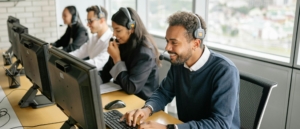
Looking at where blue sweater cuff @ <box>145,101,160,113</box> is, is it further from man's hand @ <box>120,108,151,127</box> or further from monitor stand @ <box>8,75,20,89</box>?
monitor stand @ <box>8,75,20,89</box>

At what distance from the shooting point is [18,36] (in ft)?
6.50

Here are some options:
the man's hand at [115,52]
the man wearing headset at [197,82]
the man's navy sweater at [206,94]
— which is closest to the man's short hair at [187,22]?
the man wearing headset at [197,82]

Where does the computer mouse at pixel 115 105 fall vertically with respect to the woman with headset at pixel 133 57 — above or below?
below

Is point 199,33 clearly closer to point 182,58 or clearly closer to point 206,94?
point 182,58

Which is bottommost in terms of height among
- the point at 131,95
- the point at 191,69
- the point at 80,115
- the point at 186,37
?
the point at 131,95

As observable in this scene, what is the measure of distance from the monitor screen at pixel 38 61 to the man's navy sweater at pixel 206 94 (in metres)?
0.55

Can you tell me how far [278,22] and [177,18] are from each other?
1.27m

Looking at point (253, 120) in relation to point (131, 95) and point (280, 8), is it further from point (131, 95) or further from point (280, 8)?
point (280, 8)

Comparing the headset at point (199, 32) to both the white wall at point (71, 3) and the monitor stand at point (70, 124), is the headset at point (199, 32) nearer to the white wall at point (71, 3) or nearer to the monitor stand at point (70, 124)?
the monitor stand at point (70, 124)

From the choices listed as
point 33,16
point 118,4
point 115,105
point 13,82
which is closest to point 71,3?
point 33,16

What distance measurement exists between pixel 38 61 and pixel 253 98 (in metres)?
1.08

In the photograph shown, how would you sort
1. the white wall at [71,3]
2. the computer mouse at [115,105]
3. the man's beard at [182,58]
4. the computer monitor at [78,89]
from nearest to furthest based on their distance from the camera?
the computer monitor at [78,89] < the man's beard at [182,58] < the computer mouse at [115,105] < the white wall at [71,3]

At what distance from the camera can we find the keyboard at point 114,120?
1376 millimetres

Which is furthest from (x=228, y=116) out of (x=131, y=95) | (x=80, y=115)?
(x=131, y=95)
